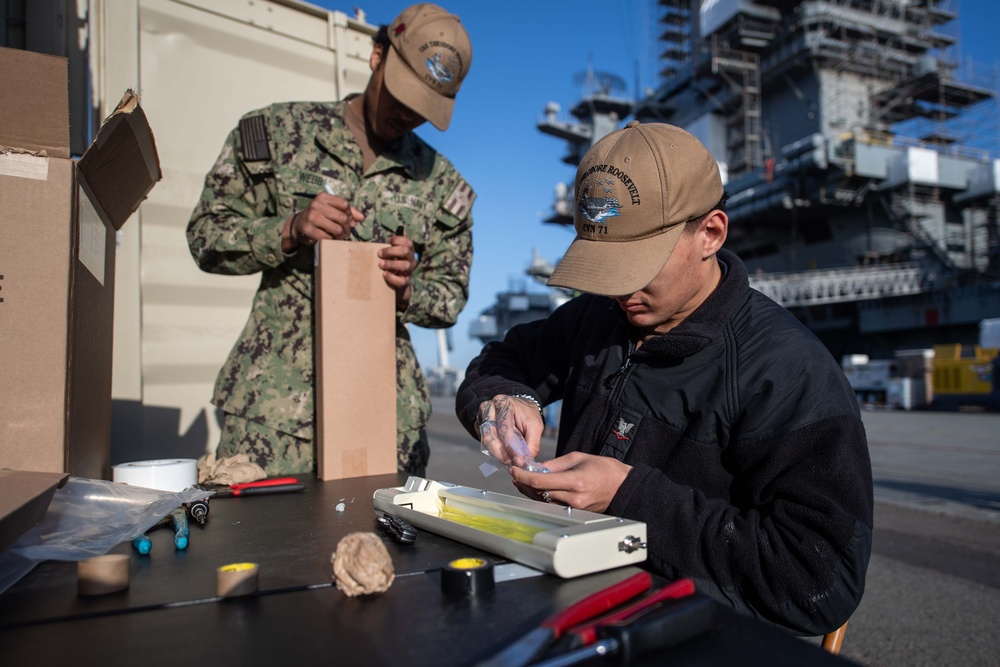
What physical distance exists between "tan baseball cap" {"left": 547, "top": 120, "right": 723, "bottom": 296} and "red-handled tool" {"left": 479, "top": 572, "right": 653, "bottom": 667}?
67 cm

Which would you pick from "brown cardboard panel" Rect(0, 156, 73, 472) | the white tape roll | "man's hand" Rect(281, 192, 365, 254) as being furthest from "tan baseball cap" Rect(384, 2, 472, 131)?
the white tape roll

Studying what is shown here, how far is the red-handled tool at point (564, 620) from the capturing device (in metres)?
0.59

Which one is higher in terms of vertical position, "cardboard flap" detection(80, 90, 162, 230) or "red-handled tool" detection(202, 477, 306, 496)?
"cardboard flap" detection(80, 90, 162, 230)

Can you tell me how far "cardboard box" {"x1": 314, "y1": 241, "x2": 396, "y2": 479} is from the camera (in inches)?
73.6

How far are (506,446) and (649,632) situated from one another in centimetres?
80

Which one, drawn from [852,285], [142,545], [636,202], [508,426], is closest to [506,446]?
[508,426]

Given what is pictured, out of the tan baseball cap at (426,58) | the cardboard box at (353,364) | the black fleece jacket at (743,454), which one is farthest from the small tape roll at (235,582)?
the tan baseball cap at (426,58)

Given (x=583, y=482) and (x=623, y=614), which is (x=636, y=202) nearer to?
(x=583, y=482)

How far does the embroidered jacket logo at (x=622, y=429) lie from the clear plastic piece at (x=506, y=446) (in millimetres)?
212

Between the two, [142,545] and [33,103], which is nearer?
[142,545]

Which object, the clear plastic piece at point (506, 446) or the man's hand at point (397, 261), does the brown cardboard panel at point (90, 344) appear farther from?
the clear plastic piece at point (506, 446)

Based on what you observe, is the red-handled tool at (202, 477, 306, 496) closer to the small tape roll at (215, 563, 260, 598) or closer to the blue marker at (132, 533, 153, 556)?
the blue marker at (132, 533, 153, 556)

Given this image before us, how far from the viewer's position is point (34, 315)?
1.18 meters

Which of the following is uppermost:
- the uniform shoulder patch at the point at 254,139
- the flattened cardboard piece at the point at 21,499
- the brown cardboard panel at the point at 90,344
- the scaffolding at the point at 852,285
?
the scaffolding at the point at 852,285
